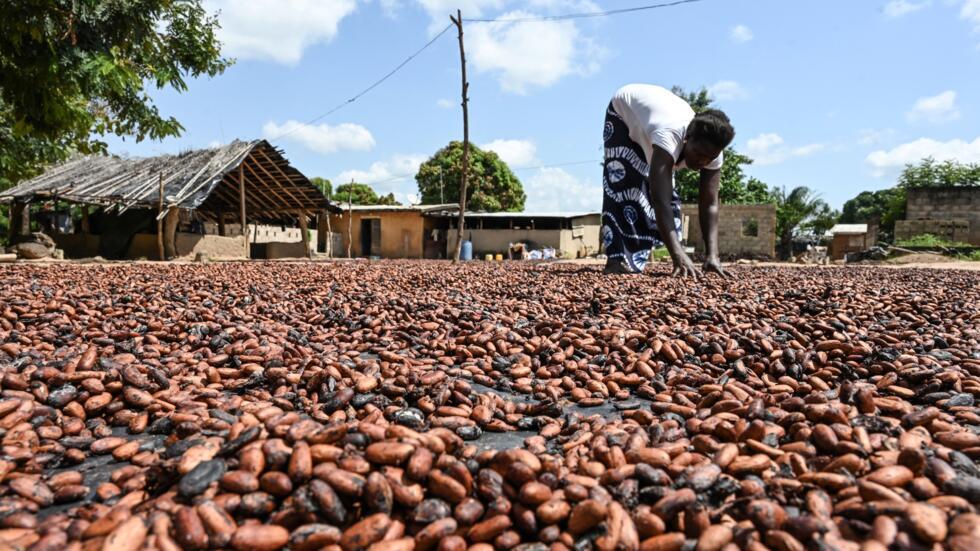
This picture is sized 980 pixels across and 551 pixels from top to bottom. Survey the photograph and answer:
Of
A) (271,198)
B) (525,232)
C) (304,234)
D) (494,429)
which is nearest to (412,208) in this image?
(525,232)

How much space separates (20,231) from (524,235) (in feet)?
49.0

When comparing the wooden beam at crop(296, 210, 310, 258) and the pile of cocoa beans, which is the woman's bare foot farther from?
the wooden beam at crop(296, 210, 310, 258)

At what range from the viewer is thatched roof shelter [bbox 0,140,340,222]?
12.7 meters

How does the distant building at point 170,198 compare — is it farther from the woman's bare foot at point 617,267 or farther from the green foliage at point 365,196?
the green foliage at point 365,196

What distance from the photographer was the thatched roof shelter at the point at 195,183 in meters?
12.7

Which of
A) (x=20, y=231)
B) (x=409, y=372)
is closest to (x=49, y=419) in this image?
(x=409, y=372)

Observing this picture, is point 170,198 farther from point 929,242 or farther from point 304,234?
point 929,242

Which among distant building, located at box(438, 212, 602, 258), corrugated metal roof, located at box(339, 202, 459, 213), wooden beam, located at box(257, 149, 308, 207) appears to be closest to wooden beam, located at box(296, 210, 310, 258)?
wooden beam, located at box(257, 149, 308, 207)

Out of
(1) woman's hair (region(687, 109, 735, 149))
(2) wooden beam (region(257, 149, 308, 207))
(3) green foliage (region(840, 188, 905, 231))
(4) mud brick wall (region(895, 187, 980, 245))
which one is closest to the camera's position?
(1) woman's hair (region(687, 109, 735, 149))

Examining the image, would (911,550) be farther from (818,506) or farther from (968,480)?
(968,480)

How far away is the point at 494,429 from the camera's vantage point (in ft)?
5.46

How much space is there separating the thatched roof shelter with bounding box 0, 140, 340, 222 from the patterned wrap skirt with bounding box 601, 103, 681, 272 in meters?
9.86

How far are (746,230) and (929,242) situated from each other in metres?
4.57

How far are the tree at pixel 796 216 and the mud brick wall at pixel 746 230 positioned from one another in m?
4.69
